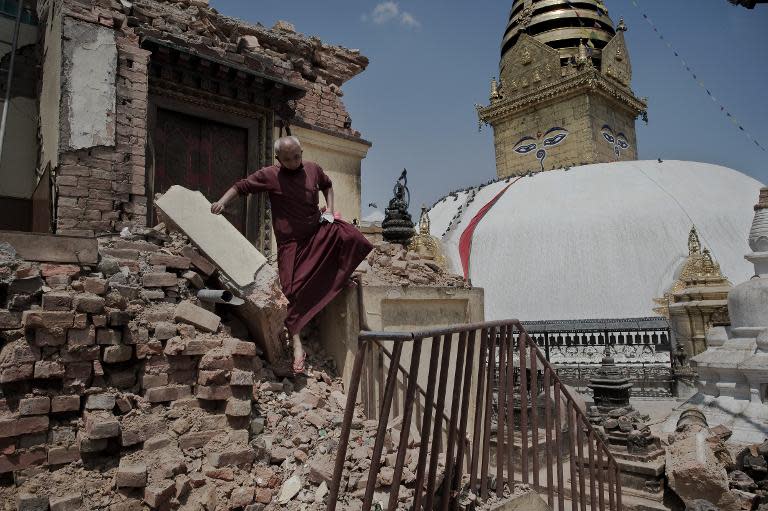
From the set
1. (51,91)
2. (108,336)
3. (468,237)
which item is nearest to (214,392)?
(108,336)

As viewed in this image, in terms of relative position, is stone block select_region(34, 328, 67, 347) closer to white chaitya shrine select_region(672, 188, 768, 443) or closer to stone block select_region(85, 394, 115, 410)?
stone block select_region(85, 394, 115, 410)

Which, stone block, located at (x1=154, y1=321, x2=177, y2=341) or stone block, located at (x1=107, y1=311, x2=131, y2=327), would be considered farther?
stone block, located at (x1=154, y1=321, x2=177, y2=341)

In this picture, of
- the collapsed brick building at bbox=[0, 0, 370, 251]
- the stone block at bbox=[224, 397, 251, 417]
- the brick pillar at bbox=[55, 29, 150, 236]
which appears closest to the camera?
the stone block at bbox=[224, 397, 251, 417]

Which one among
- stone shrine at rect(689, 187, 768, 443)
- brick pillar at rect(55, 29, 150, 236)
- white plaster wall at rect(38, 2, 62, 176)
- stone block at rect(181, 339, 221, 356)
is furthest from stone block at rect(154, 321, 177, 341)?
stone shrine at rect(689, 187, 768, 443)

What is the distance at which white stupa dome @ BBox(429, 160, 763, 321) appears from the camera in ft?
59.7

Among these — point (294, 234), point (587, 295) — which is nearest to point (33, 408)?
point (294, 234)

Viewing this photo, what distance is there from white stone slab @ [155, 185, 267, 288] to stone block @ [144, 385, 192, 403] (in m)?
0.89

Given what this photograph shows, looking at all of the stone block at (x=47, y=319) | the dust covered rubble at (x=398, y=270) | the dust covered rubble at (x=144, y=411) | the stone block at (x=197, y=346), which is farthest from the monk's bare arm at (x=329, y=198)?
the stone block at (x=47, y=319)

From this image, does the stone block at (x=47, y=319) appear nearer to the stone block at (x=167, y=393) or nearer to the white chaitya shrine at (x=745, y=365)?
the stone block at (x=167, y=393)

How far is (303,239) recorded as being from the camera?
483 cm

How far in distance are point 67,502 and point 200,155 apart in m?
5.48

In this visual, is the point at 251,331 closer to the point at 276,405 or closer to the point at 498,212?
the point at 276,405

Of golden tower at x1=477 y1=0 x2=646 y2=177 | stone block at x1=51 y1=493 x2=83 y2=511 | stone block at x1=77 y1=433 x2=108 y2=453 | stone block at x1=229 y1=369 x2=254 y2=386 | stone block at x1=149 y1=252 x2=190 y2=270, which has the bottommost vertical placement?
stone block at x1=51 y1=493 x2=83 y2=511

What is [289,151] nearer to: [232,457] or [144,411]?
[144,411]
